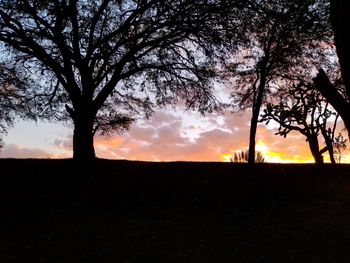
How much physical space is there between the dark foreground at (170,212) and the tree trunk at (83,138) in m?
0.56

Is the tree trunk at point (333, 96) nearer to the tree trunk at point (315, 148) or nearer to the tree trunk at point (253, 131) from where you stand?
the tree trunk at point (253, 131)

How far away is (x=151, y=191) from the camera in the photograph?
20406mm

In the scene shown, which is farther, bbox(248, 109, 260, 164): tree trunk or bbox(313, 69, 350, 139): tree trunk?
bbox(248, 109, 260, 164): tree trunk

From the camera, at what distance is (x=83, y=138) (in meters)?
22.9

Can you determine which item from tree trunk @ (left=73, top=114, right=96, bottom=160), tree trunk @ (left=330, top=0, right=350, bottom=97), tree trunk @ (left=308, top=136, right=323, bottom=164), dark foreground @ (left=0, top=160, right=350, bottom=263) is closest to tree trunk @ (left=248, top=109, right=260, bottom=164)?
dark foreground @ (left=0, top=160, right=350, bottom=263)

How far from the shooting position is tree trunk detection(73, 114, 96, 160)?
74.9 feet

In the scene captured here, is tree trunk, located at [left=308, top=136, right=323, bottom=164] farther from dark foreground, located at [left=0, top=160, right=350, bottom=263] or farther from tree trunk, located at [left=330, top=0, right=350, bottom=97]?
tree trunk, located at [left=330, top=0, right=350, bottom=97]

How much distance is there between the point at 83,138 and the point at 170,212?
6964 mm

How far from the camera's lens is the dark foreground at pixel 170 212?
14078 mm

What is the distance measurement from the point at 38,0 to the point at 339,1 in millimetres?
17868

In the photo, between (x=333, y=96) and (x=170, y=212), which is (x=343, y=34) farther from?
(x=170, y=212)

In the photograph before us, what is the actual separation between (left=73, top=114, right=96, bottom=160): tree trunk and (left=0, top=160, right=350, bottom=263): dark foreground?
0.56m

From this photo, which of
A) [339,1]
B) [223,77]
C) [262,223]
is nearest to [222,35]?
[223,77]

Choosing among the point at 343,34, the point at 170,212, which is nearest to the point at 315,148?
the point at 170,212
